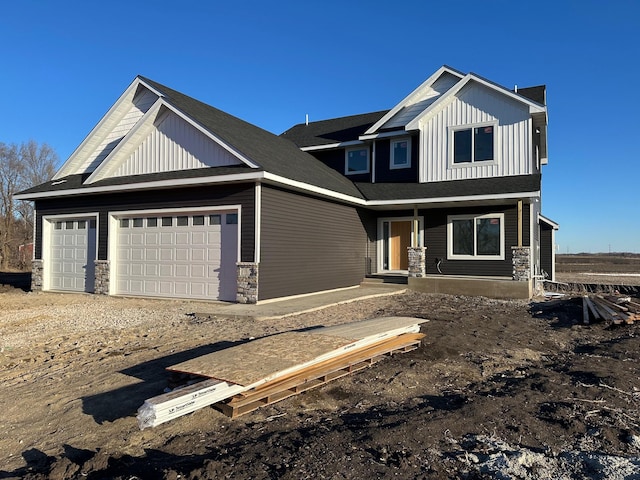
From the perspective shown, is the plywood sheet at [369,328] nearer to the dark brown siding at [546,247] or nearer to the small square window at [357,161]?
the small square window at [357,161]

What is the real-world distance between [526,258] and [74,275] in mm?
14628

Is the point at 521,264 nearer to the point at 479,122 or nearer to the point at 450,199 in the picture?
the point at 450,199

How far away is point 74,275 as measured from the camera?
48.3 feet

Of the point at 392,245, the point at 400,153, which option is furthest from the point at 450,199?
the point at 392,245

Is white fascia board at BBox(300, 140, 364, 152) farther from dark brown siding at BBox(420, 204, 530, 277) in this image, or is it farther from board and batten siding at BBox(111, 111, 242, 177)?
board and batten siding at BBox(111, 111, 242, 177)

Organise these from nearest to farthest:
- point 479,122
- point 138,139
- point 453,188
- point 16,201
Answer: point 138,139 → point 453,188 → point 479,122 → point 16,201

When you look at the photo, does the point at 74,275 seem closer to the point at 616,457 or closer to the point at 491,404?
the point at 491,404

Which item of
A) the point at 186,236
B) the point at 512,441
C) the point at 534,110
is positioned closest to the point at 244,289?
the point at 186,236

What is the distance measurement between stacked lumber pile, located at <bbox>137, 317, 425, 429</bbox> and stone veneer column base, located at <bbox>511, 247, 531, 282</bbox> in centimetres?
808

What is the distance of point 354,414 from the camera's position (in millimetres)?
4293

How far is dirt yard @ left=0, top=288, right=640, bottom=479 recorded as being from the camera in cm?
315

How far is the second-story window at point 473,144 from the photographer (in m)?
15.0

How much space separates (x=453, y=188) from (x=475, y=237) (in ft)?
6.37

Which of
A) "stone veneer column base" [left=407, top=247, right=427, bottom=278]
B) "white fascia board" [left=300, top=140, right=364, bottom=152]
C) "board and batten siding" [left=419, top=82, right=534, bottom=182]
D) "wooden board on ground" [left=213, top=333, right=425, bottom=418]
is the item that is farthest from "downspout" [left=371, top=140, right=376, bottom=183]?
"wooden board on ground" [left=213, top=333, right=425, bottom=418]
